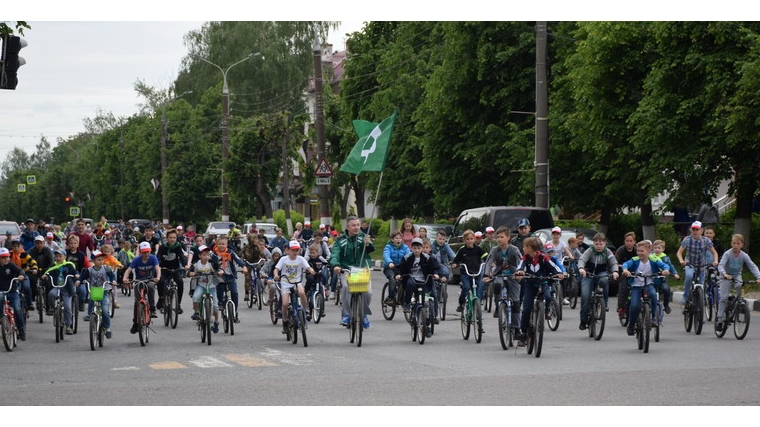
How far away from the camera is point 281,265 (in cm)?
1905

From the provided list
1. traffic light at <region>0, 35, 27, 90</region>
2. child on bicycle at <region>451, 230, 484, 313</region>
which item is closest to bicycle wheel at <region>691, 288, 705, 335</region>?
child on bicycle at <region>451, 230, 484, 313</region>

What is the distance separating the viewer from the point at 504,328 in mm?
17750

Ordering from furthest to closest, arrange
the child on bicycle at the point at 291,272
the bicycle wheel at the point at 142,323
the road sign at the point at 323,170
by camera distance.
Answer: the road sign at the point at 323,170
the bicycle wheel at the point at 142,323
the child on bicycle at the point at 291,272

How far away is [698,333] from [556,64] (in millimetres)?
21333

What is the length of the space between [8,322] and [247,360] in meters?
4.15

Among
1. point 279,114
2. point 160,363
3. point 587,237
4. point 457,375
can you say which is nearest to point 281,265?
point 160,363

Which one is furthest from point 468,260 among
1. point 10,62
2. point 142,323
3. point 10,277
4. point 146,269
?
point 10,62

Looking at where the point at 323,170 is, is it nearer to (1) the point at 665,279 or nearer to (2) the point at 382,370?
(1) the point at 665,279

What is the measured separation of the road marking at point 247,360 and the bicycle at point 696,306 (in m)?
7.23

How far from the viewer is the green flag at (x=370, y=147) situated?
75.9 feet

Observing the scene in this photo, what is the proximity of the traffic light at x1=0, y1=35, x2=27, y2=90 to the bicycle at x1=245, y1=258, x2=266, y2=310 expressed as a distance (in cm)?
984

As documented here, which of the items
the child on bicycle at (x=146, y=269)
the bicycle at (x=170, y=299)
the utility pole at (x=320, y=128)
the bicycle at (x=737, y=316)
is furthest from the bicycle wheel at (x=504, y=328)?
the utility pole at (x=320, y=128)

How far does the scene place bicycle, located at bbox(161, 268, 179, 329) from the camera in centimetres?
2244

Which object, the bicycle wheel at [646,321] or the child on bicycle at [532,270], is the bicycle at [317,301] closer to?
the child on bicycle at [532,270]
